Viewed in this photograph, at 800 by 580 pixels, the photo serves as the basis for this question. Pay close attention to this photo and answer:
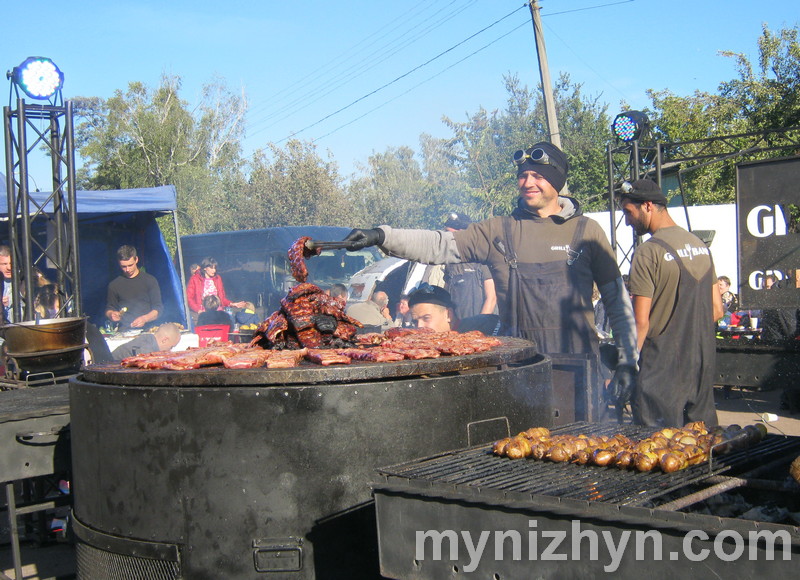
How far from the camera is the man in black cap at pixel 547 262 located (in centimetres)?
495

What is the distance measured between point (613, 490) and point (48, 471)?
3311 mm

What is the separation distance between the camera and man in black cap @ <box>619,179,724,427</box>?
185 inches

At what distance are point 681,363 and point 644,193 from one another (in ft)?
3.80

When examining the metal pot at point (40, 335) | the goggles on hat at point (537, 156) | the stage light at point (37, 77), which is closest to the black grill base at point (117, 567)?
the goggles on hat at point (537, 156)

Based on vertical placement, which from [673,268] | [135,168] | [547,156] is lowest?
[673,268]

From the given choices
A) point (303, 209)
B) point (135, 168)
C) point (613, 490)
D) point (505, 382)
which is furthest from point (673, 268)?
point (135, 168)

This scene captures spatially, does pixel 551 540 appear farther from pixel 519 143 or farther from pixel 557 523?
pixel 519 143

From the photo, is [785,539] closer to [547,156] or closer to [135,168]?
[547,156]

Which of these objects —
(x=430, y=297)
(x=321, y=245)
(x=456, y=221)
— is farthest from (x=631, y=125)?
(x=321, y=245)

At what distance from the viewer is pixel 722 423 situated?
8719 mm

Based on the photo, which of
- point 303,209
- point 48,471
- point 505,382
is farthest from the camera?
point 303,209

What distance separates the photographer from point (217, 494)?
310 cm

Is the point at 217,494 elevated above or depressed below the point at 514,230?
below

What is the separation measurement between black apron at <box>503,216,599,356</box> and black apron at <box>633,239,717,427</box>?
0.45 metres
